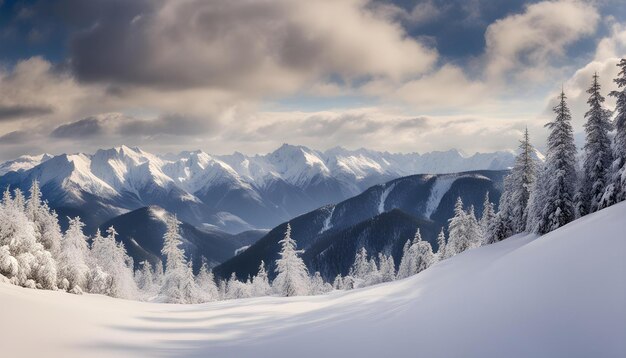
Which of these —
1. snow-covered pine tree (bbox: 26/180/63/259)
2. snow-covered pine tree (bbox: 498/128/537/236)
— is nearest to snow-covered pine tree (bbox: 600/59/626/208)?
snow-covered pine tree (bbox: 498/128/537/236)

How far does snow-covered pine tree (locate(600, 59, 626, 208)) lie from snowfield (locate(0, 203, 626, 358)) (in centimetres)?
1488

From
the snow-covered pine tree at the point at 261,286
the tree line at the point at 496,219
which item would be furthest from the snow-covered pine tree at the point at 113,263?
the snow-covered pine tree at the point at 261,286

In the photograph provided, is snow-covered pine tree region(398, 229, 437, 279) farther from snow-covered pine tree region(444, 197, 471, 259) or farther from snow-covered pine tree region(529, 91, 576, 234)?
snow-covered pine tree region(529, 91, 576, 234)

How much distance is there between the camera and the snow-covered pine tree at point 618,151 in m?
24.5

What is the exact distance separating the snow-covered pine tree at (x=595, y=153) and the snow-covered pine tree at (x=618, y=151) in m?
1.95

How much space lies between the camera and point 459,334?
29.3ft

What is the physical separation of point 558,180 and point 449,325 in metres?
26.0

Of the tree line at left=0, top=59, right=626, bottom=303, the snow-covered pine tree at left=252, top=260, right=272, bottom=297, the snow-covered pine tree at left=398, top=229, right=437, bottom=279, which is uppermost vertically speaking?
the tree line at left=0, top=59, right=626, bottom=303

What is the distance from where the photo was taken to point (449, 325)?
959 cm

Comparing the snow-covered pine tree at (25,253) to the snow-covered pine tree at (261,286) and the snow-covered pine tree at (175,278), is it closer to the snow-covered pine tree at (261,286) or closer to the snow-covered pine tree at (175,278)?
the snow-covered pine tree at (175,278)

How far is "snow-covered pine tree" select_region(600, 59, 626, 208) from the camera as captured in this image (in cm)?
2445

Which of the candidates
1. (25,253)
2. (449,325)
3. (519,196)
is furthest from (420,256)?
(449,325)

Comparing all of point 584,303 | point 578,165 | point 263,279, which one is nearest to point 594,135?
point 578,165

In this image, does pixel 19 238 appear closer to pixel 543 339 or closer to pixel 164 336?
pixel 164 336
